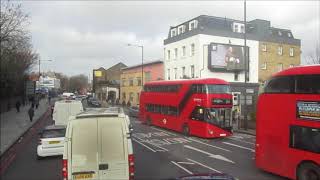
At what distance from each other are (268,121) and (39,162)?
10.4 m

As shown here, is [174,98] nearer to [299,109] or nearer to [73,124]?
[299,109]

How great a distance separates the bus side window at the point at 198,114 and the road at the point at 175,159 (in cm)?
137

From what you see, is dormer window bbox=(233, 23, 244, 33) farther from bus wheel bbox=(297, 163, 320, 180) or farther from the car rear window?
bus wheel bbox=(297, 163, 320, 180)

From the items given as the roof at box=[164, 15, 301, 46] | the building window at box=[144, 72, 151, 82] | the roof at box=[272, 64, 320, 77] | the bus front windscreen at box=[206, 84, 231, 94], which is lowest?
the bus front windscreen at box=[206, 84, 231, 94]

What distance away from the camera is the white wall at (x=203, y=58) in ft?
169

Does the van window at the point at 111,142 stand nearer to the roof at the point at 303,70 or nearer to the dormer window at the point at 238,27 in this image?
the roof at the point at 303,70

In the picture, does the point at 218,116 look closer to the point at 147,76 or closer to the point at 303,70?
the point at 303,70

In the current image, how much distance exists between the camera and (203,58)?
51531mm

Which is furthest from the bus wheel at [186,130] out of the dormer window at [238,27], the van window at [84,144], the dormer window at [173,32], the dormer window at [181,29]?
the dormer window at [173,32]

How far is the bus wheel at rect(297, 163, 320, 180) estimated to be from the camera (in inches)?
522

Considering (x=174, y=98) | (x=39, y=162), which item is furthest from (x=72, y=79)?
(x=39, y=162)

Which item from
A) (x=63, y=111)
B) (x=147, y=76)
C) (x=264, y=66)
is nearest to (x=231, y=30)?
(x=264, y=66)

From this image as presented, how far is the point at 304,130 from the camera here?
13750mm

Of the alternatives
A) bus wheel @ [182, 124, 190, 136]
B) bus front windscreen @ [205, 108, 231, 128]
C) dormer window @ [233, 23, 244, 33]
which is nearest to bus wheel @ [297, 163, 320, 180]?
bus front windscreen @ [205, 108, 231, 128]
